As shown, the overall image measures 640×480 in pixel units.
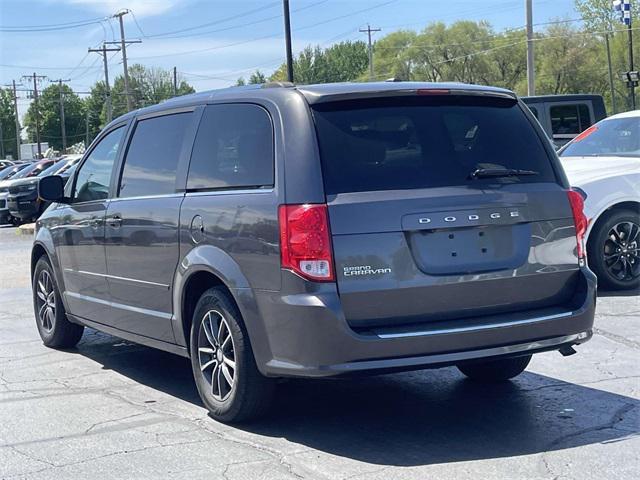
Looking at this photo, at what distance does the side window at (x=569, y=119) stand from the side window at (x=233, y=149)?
1377 centimetres

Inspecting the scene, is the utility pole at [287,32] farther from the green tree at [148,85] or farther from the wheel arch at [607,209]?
the green tree at [148,85]

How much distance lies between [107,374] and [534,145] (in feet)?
11.8

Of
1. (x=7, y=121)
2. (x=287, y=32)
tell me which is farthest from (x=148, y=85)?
(x=287, y=32)

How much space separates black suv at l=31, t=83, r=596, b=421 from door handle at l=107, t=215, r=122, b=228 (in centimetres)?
48

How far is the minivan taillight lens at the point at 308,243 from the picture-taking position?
14.6ft

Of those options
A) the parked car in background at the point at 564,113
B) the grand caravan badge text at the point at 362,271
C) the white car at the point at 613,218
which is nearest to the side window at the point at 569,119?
the parked car in background at the point at 564,113

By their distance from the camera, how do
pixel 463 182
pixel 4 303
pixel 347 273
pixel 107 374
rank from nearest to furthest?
1. pixel 347 273
2. pixel 463 182
3. pixel 107 374
4. pixel 4 303

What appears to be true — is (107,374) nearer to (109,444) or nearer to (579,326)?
(109,444)

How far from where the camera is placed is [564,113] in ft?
60.0

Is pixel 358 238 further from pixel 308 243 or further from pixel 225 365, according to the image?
pixel 225 365

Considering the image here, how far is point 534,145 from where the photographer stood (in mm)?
5191

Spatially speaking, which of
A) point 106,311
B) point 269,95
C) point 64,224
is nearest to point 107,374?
point 106,311

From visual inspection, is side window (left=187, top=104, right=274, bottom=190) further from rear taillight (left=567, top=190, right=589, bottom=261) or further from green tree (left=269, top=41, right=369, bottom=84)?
green tree (left=269, top=41, right=369, bottom=84)

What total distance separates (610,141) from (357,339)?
649 centimetres
